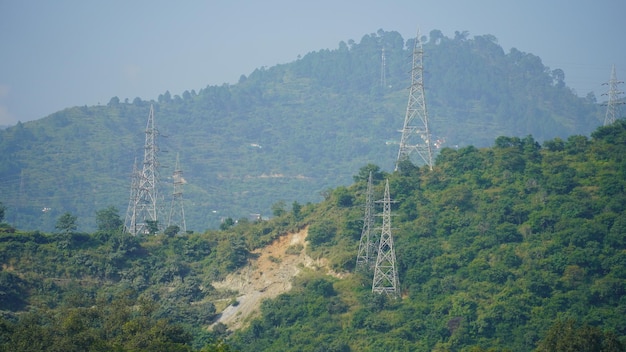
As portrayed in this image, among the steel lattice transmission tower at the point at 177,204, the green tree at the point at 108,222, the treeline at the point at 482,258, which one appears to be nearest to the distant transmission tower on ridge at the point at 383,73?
the steel lattice transmission tower at the point at 177,204

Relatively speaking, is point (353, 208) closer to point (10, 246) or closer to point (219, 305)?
point (219, 305)

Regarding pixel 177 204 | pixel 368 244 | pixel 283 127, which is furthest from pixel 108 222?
pixel 283 127

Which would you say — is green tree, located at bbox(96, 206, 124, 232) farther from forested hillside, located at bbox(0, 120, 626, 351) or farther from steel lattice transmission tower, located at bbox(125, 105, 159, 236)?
steel lattice transmission tower, located at bbox(125, 105, 159, 236)

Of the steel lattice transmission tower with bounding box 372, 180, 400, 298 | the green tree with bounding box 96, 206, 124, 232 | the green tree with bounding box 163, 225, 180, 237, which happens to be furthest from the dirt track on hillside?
the green tree with bounding box 96, 206, 124, 232

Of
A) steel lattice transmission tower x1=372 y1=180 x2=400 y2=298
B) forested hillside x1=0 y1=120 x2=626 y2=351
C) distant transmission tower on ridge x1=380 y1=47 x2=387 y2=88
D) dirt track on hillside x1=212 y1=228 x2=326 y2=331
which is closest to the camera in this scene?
forested hillside x1=0 y1=120 x2=626 y2=351

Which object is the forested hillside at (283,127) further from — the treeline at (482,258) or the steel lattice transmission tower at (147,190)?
the treeline at (482,258)

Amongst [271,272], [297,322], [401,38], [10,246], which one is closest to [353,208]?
[271,272]
